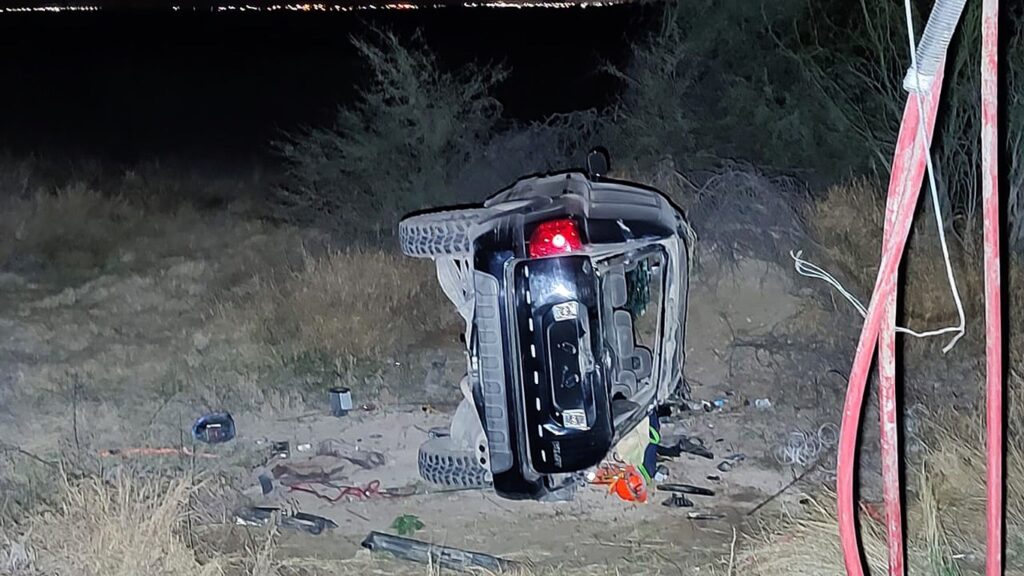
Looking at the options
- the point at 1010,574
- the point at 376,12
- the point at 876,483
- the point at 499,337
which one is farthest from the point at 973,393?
the point at 376,12

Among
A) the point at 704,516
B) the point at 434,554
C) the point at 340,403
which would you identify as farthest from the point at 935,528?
the point at 340,403

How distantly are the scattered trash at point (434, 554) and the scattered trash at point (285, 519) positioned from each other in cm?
25

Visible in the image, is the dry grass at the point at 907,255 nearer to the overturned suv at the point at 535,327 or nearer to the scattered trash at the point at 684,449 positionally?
the scattered trash at the point at 684,449

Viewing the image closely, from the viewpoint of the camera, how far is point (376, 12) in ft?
102

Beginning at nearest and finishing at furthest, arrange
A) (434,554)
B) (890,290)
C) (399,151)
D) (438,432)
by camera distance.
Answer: (890,290), (434,554), (438,432), (399,151)

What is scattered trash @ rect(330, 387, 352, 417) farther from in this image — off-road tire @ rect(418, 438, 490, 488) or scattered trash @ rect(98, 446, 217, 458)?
off-road tire @ rect(418, 438, 490, 488)

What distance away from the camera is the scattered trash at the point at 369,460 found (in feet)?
18.5

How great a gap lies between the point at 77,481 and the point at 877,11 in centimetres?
653

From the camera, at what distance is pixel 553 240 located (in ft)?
15.1

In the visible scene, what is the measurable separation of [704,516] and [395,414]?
2.03m

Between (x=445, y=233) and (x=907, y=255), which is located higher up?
(x=445, y=233)

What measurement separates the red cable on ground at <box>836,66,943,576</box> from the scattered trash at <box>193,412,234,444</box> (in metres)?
3.59

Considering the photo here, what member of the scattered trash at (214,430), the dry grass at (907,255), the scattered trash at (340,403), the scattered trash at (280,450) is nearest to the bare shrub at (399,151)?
the dry grass at (907,255)

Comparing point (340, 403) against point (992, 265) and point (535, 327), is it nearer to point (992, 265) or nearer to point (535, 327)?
point (535, 327)
